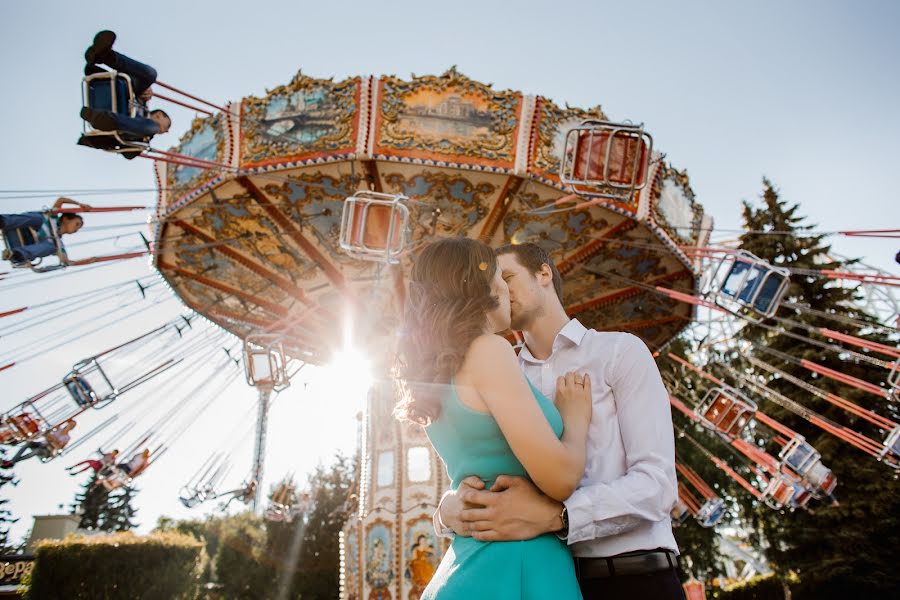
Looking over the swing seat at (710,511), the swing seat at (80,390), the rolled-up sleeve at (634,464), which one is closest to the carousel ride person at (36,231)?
the swing seat at (80,390)

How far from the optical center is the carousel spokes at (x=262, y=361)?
29.0 feet

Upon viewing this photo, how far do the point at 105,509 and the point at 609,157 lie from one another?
1563 inches

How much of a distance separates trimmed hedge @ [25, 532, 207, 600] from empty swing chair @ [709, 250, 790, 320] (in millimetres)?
12433

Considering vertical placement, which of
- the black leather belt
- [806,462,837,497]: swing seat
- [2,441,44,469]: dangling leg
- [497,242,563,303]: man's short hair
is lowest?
[2,441,44,469]: dangling leg

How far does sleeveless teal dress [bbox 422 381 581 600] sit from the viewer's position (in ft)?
4.95

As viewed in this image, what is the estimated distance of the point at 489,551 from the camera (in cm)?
158

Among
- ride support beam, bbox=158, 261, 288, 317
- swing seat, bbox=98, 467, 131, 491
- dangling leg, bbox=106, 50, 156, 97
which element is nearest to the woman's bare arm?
dangling leg, bbox=106, 50, 156, 97

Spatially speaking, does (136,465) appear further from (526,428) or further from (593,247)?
(526,428)

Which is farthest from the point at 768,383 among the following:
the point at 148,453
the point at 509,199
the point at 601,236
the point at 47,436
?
the point at 47,436

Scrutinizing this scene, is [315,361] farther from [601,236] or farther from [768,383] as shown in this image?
[768,383]

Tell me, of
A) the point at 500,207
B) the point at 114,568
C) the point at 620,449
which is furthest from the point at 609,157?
the point at 114,568

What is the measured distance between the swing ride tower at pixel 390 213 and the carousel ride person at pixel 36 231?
119 cm

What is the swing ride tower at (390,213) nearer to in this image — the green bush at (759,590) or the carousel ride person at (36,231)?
the carousel ride person at (36,231)

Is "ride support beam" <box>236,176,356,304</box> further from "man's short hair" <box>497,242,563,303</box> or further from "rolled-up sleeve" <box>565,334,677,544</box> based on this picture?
"rolled-up sleeve" <box>565,334,677,544</box>
